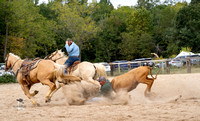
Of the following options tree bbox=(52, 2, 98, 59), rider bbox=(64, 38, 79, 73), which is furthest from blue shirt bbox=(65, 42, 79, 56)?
tree bbox=(52, 2, 98, 59)

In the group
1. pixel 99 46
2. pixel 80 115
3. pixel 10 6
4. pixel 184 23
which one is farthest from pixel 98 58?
pixel 80 115

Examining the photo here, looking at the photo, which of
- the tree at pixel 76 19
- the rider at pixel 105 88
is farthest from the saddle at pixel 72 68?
the tree at pixel 76 19

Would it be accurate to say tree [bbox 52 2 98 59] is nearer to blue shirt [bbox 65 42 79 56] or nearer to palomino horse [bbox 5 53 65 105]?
blue shirt [bbox 65 42 79 56]

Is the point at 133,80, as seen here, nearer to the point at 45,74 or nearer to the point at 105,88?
the point at 105,88

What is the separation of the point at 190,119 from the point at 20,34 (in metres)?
33.5

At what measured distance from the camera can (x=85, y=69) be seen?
9.13m

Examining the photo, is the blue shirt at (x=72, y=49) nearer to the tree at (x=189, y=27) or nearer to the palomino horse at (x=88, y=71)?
the palomino horse at (x=88, y=71)

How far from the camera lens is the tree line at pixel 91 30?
3600cm

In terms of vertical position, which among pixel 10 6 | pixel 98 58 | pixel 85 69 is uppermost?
pixel 10 6

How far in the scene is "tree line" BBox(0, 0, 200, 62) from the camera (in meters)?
36.0

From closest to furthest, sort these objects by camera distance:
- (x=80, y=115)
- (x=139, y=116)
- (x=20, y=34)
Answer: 1. (x=139, y=116)
2. (x=80, y=115)
3. (x=20, y=34)

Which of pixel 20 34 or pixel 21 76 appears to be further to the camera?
pixel 20 34

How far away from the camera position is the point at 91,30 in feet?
124

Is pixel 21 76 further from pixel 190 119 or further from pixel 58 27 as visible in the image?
pixel 58 27
